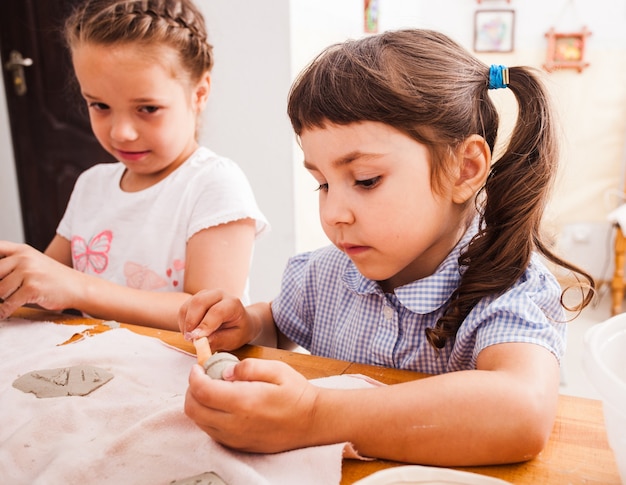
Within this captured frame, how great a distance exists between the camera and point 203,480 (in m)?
0.47

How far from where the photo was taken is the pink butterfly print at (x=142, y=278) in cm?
121

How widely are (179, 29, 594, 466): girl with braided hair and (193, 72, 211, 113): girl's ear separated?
0.52 metres

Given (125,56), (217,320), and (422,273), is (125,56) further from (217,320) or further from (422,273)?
(422,273)

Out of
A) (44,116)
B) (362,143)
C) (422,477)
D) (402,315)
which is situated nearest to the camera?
(422,477)

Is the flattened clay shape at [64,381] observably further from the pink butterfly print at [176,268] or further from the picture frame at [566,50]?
the picture frame at [566,50]

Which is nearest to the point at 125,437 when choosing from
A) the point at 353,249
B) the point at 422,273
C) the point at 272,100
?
the point at 353,249

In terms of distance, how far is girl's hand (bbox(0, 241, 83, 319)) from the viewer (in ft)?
2.89

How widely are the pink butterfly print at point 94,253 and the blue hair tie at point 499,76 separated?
89 cm

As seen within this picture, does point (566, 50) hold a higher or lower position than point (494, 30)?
lower

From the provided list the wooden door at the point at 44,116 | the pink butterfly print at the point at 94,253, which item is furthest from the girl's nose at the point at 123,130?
the wooden door at the point at 44,116

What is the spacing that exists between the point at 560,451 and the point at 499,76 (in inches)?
19.4

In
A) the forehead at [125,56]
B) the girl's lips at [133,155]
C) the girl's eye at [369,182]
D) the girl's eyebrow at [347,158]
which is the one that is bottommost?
the girl's lips at [133,155]

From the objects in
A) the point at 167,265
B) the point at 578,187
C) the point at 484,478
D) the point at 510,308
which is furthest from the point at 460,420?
the point at 578,187

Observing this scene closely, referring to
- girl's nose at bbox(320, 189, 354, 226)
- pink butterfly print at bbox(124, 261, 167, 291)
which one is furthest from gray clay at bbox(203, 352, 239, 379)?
pink butterfly print at bbox(124, 261, 167, 291)
